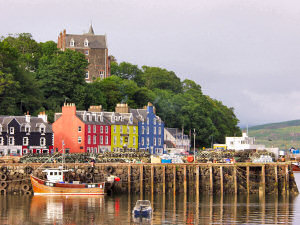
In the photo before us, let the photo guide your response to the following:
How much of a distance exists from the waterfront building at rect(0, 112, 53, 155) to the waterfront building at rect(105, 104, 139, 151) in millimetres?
14738

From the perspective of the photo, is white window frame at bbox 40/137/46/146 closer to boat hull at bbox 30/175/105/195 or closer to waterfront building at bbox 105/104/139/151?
waterfront building at bbox 105/104/139/151

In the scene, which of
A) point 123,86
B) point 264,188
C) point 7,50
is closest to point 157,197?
point 264,188

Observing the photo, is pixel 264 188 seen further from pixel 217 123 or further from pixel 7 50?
pixel 217 123

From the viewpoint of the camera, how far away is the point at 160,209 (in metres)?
74.1

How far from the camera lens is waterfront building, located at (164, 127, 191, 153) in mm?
149625

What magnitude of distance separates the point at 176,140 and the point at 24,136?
45973 millimetres

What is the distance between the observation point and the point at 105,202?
263ft

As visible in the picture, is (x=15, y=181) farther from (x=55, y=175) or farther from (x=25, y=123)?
(x=25, y=123)

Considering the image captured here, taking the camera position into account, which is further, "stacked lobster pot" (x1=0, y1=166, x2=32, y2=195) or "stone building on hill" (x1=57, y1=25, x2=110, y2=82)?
"stone building on hill" (x1=57, y1=25, x2=110, y2=82)

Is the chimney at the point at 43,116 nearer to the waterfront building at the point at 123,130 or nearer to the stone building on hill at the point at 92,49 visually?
the waterfront building at the point at 123,130

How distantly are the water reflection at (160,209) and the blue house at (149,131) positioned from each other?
167ft

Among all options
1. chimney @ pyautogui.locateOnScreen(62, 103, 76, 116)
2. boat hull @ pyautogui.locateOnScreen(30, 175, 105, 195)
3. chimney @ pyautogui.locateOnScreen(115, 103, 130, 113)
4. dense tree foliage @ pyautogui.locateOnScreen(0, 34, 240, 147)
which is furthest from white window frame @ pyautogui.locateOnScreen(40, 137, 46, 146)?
boat hull @ pyautogui.locateOnScreen(30, 175, 105, 195)

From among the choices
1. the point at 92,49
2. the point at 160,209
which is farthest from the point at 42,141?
the point at 92,49

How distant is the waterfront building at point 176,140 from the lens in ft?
491
